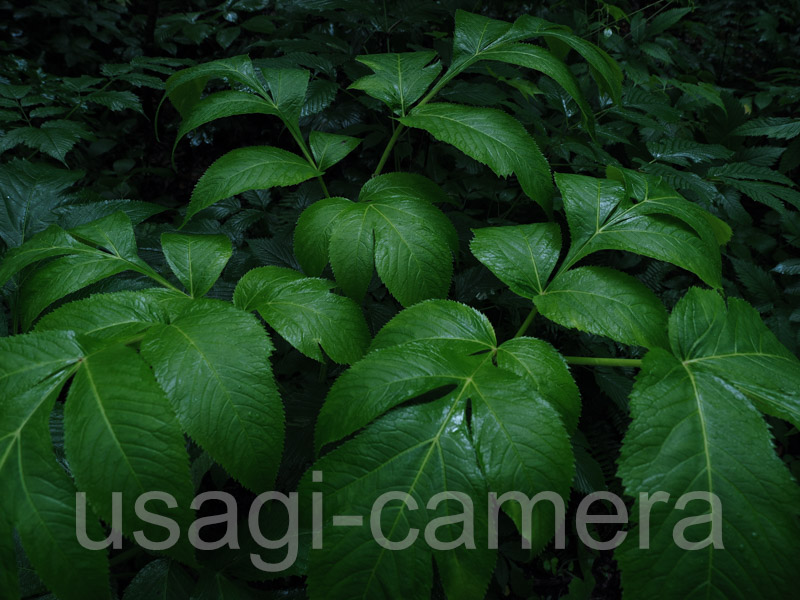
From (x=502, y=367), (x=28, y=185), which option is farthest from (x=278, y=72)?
(x=502, y=367)

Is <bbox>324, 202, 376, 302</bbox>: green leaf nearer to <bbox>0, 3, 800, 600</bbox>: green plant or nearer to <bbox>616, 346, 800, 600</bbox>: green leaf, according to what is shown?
<bbox>0, 3, 800, 600</bbox>: green plant

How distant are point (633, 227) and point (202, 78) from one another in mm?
1125

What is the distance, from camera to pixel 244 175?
104cm

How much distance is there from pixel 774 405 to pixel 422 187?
2.68 ft

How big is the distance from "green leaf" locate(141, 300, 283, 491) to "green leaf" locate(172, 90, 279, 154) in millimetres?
575

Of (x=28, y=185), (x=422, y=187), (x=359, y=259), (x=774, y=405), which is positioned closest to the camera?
(x=774, y=405)

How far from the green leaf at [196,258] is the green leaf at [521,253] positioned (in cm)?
54

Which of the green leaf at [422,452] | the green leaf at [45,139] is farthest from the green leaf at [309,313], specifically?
the green leaf at [45,139]

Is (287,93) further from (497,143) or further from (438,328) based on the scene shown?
(438,328)

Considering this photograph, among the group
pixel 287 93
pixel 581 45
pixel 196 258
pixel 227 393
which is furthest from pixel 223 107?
pixel 581 45

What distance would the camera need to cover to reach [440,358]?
79 cm

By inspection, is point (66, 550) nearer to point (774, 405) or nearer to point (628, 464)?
point (628, 464)

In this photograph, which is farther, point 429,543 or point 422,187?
point 422,187

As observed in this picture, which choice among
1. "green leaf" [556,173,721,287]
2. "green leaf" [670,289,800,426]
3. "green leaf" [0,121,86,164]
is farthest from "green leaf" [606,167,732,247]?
"green leaf" [0,121,86,164]
